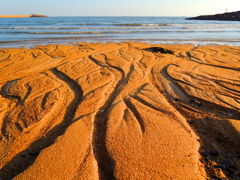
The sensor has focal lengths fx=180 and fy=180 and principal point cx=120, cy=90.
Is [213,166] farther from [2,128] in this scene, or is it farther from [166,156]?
[2,128]

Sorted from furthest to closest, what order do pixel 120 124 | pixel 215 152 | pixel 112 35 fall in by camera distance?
pixel 112 35 < pixel 120 124 < pixel 215 152

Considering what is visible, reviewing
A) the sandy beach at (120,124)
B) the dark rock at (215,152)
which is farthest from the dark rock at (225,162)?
the dark rock at (215,152)

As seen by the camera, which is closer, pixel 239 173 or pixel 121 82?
pixel 239 173

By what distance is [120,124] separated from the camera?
319 cm

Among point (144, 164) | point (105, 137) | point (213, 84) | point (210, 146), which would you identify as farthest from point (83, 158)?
point (213, 84)

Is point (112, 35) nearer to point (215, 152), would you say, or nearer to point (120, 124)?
point (120, 124)

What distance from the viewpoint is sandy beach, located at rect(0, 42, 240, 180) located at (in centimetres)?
230

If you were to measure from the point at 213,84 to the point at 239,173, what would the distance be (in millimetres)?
3111

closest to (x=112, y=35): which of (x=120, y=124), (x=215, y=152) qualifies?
(x=120, y=124)

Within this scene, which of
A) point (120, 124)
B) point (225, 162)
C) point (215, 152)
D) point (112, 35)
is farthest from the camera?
point (112, 35)

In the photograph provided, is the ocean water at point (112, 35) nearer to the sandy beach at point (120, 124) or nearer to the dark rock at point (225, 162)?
the sandy beach at point (120, 124)

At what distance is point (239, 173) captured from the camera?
2.22m

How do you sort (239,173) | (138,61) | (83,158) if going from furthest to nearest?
(138,61)
(83,158)
(239,173)

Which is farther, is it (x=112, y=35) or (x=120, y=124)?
(x=112, y=35)
